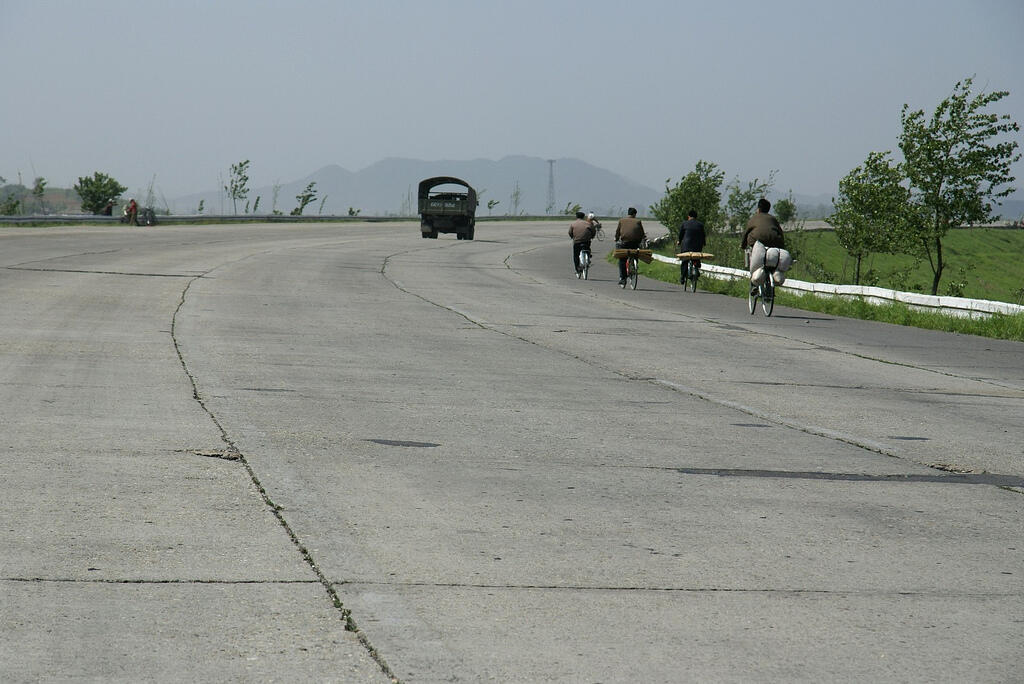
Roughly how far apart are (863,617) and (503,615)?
136 cm

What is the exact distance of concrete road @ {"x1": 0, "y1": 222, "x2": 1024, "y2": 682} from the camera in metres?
4.00

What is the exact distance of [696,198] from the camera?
59.1 metres

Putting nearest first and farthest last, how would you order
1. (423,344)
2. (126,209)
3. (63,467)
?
(63,467)
(423,344)
(126,209)

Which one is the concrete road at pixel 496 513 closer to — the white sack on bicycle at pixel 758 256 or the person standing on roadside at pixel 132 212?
the white sack on bicycle at pixel 758 256

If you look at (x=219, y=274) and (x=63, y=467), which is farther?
(x=219, y=274)

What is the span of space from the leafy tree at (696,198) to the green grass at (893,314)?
29.4 meters

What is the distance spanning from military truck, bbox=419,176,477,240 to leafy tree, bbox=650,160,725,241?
10.2 meters

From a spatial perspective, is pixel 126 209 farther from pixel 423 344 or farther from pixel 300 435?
pixel 300 435

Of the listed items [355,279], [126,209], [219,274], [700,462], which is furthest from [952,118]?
[126,209]

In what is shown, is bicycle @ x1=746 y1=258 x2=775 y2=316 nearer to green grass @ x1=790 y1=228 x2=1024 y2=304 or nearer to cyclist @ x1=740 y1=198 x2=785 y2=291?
cyclist @ x1=740 y1=198 x2=785 y2=291

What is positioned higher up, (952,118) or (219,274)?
(952,118)

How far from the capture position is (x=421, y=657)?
3873 millimetres

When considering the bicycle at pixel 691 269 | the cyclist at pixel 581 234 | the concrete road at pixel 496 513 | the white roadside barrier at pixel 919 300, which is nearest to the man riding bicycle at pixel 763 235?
the white roadside barrier at pixel 919 300

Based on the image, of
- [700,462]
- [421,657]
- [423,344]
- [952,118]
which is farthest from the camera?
[952,118]
